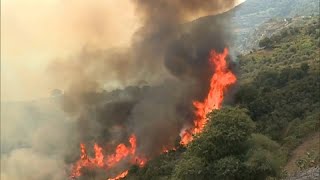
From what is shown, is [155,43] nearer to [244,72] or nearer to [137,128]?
[137,128]

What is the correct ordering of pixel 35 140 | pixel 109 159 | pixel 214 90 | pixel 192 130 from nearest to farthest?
1. pixel 109 159
2. pixel 192 130
3. pixel 214 90
4. pixel 35 140

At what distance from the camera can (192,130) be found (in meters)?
51.1

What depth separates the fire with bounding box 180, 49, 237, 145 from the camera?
2025 inches

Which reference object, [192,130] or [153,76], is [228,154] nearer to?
[192,130]

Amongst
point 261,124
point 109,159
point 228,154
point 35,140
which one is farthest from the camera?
point 35,140

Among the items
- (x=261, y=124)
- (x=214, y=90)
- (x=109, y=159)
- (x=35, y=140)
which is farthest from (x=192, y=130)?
(x=35, y=140)

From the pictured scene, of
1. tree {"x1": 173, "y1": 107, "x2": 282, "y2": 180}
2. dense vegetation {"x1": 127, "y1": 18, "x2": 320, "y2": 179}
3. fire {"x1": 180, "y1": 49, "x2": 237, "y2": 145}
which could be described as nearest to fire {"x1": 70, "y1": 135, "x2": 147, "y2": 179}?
dense vegetation {"x1": 127, "y1": 18, "x2": 320, "y2": 179}

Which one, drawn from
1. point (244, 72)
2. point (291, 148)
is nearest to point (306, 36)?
point (244, 72)

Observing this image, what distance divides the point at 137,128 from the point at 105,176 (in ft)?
21.4

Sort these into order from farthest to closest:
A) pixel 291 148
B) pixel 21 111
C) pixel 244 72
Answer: pixel 244 72, pixel 21 111, pixel 291 148

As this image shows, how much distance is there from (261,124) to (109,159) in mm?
15737

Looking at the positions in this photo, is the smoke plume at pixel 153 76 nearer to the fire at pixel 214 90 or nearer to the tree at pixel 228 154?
the fire at pixel 214 90

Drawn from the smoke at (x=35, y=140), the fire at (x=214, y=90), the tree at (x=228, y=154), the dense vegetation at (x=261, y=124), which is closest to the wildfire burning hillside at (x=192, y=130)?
the fire at (x=214, y=90)

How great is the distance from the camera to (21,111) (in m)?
65.9
